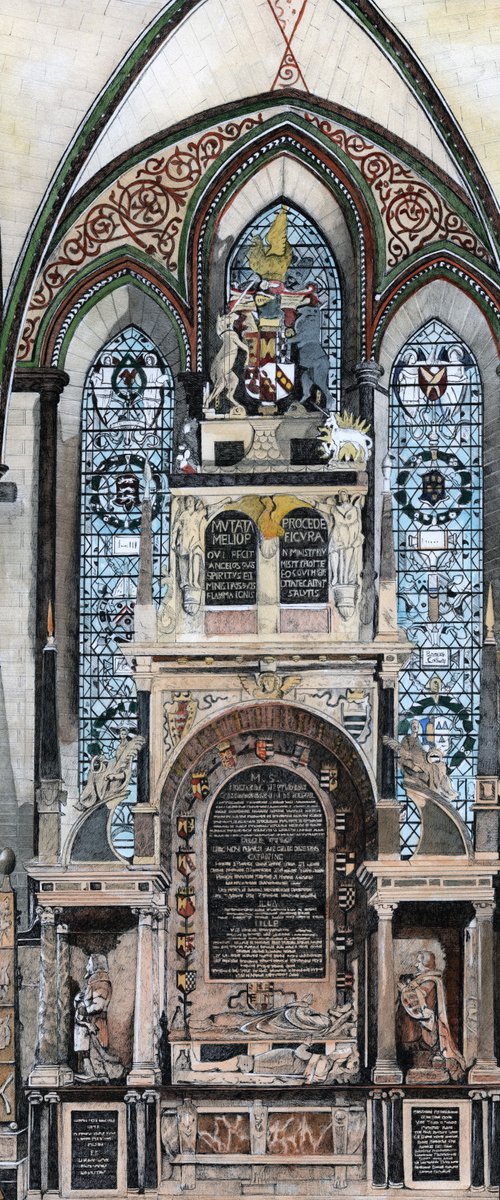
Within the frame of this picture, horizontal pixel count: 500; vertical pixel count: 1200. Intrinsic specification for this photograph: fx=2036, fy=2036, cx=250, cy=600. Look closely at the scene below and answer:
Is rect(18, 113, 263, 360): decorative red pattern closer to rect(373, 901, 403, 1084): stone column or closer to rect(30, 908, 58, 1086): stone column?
rect(30, 908, 58, 1086): stone column

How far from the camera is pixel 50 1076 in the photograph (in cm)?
1698

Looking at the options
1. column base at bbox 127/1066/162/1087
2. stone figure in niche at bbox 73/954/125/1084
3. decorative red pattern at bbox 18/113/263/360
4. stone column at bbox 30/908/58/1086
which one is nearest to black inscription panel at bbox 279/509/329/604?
decorative red pattern at bbox 18/113/263/360

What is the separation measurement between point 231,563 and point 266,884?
9.21 ft

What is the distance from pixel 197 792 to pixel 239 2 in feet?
23.2

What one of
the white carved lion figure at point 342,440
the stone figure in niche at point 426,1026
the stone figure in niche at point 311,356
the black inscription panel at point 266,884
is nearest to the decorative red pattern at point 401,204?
the stone figure in niche at point 311,356

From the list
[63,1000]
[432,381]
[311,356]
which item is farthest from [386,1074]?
[432,381]

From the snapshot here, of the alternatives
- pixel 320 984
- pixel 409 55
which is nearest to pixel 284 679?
pixel 320 984

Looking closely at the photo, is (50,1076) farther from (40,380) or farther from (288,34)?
(288,34)

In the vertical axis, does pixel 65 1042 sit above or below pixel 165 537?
below

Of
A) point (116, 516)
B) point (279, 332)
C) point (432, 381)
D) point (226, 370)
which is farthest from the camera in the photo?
point (432, 381)

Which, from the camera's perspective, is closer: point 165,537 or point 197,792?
point 197,792

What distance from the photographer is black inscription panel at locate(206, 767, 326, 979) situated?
57.3ft

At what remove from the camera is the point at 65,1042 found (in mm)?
17156

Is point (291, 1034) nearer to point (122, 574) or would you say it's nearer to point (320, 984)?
point (320, 984)
